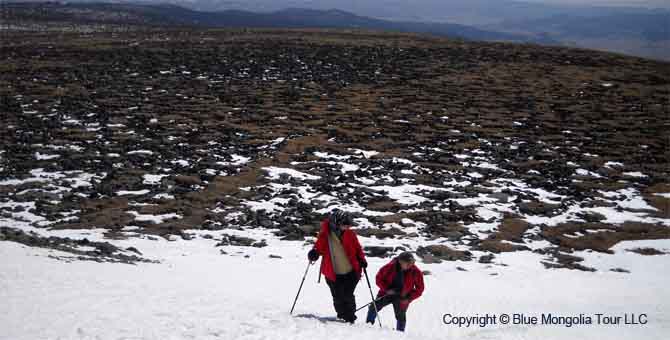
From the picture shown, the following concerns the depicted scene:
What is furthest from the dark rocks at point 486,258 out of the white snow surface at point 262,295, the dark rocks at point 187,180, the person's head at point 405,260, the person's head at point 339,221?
the dark rocks at point 187,180

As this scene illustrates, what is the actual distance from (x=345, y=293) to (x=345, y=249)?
30.0 inches

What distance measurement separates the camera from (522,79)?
135 feet

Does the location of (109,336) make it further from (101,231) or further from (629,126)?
(629,126)

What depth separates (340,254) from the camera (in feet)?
25.8

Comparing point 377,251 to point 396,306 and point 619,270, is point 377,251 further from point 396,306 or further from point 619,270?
point 619,270

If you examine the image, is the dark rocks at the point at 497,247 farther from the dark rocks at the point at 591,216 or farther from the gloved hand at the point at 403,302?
the gloved hand at the point at 403,302

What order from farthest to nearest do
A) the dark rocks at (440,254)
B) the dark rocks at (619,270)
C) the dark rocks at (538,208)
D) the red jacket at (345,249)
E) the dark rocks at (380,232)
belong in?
the dark rocks at (538,208)
the dark rocks at (380,232)
the dark rocks at (440,254)
the dark rocks at (619,270)
the red jacket at (345,249)

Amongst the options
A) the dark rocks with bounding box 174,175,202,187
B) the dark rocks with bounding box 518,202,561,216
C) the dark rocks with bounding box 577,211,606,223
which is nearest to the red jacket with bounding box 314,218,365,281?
the dark rocks with bounding box 518,202,561,216

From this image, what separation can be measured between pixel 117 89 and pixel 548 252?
2846cm

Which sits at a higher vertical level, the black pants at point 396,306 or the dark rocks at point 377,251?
the black pants at point 396,306

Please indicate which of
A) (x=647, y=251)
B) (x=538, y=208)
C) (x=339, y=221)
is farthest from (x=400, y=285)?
(x=538, y=208)

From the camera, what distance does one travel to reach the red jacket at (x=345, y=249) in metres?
7.81

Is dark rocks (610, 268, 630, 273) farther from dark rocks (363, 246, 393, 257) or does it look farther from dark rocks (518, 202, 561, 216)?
dark rocks (363, 246, 393, 257)

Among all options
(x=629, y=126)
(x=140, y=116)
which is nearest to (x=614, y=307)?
(x=629, y=126)
